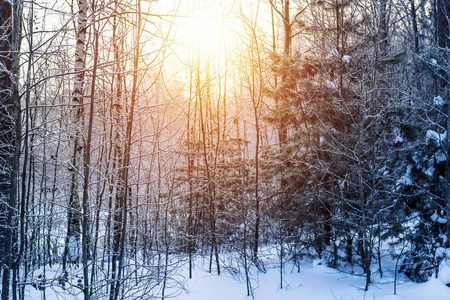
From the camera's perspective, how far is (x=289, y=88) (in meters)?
9.90

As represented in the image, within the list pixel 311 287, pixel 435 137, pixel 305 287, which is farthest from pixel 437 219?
pixel 305 287

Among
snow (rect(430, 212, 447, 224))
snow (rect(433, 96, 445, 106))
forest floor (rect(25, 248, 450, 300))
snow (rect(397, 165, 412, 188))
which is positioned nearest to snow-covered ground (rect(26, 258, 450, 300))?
forest floor (rect(25, 248, 450, 300))

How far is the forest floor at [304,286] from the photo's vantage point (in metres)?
6.45

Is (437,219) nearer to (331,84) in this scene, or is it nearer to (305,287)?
(305,287)

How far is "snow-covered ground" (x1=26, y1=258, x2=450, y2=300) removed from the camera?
6.48 m

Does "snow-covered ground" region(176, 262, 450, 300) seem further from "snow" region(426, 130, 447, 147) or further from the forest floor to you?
"snow" region(426, 130, 447, 147)

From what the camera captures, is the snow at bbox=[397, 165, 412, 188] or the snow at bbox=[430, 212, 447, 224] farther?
the snow at bbox=[397, 165, 412, 188]

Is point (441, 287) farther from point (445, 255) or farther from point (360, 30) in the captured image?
point (360, 30)

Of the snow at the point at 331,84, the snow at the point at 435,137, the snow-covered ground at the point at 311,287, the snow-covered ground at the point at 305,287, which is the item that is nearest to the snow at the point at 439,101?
the snow at the point at 435,137

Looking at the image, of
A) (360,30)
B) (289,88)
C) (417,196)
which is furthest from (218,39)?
(417,196)

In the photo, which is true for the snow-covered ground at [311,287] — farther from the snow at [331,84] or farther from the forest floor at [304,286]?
the snow at [331,84]

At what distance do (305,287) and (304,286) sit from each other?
2.3 inches

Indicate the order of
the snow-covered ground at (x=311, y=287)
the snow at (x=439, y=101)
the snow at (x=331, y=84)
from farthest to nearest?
the snow at (x=331, y=84), the snow at (x=439, y=101), the snow-covered ground at (x=311, y=287)

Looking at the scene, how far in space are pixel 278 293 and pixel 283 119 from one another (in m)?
5.03
